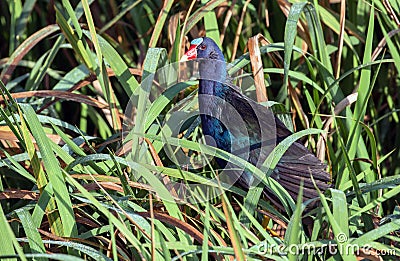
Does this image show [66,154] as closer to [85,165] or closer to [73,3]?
[85,165]

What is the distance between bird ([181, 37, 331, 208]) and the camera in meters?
2.06

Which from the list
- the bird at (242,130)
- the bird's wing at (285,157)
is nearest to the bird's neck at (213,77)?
the bird at (242,130)

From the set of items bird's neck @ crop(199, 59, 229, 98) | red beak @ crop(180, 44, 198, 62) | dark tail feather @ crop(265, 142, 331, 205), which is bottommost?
dark tail feather @ crop(265, 142, 331, 205)

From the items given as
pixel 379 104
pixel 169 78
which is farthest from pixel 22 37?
pixel 379 104

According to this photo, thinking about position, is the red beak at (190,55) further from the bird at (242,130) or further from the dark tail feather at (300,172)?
the dark tail feather at (300,172)

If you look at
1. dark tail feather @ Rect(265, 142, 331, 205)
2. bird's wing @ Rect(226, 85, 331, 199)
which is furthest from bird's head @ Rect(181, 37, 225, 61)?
dark tail feather @ Rect(265, 142, 331, 205)

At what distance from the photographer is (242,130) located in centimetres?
218

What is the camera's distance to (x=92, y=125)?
113 inches

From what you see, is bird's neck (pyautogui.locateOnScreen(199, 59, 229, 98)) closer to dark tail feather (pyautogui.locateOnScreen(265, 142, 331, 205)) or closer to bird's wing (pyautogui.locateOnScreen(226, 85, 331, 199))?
bird's wing (pyautogui.locateOnScreen(226, 85, 331, 199))

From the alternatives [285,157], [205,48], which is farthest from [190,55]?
[285,157]

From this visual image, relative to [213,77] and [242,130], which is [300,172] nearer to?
[242,130]

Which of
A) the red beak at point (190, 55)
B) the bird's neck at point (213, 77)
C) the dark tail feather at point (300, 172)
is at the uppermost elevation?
the red beak at point (190, 55)

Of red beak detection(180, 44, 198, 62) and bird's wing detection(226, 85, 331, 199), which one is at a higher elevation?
red beak detection(180, 44, 198, 62)

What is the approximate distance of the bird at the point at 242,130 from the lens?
2062 mm
